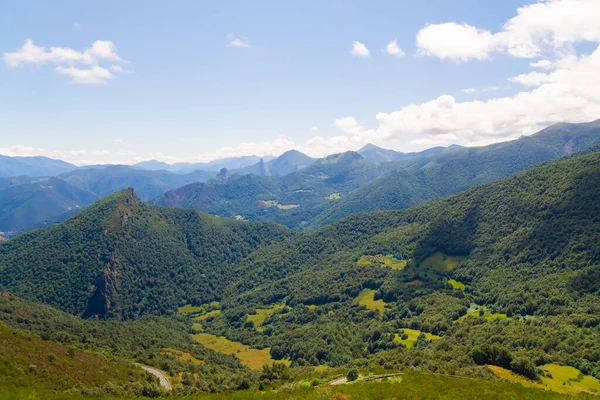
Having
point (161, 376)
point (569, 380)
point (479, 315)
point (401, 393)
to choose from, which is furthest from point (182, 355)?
point (479, 315)

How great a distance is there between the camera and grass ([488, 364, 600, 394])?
66438mm

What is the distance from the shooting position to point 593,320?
5034 inches

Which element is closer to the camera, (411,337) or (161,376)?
(161,376)

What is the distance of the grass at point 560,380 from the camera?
66438mm

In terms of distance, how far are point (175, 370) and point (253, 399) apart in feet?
250

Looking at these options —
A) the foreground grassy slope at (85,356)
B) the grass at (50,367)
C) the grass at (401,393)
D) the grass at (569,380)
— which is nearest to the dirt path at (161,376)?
the foreground grassy slope at (85,356)

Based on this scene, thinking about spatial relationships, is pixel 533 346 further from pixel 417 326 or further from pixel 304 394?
pixel 304 394

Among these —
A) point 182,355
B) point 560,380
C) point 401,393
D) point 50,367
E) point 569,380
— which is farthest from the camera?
point 182,355

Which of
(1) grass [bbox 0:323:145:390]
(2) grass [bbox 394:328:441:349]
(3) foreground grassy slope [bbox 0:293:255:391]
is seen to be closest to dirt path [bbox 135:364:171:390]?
(3) foreground grassy slope [bbox 0:293:255:391]

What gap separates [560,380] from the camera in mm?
77188

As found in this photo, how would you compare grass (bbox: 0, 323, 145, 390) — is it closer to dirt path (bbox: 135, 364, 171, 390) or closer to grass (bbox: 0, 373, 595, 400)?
dirt path (bbox: 135, 364, 171, 390)

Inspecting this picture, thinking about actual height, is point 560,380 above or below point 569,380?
above

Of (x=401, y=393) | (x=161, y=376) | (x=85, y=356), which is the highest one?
(x=401, y=393)

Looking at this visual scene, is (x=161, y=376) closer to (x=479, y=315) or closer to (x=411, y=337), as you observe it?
(x=411, y=337)
